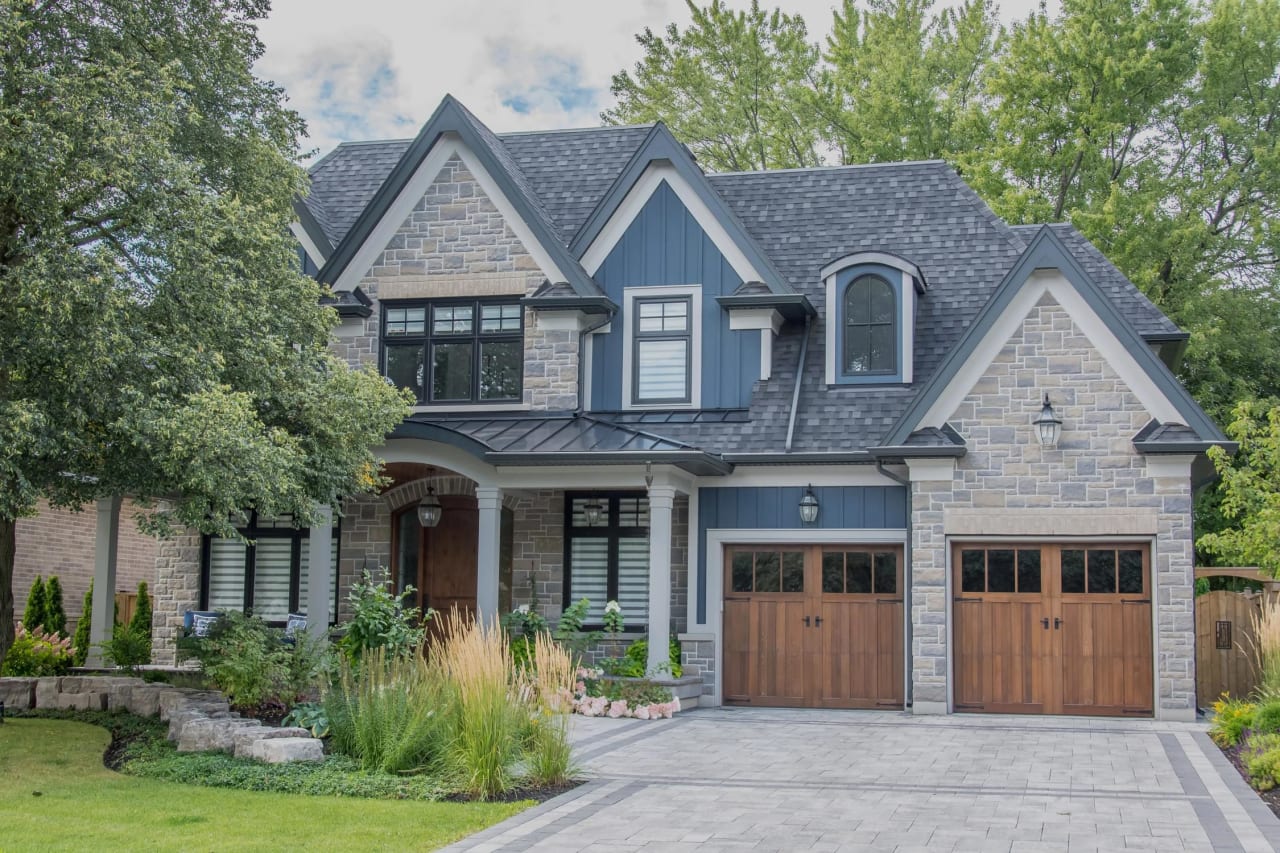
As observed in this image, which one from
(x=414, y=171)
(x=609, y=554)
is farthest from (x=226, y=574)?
(x=414, y=171)

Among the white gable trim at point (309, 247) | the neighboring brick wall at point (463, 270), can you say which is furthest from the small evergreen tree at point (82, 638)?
the white gable trim at point (309, 247)

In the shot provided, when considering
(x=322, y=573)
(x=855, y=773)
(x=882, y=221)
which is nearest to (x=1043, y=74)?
(x=882, y=221)

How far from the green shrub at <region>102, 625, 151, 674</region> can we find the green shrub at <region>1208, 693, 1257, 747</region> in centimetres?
1209

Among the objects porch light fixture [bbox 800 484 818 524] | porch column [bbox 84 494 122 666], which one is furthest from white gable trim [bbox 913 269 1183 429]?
porch column [bbox 84 494 122 666]

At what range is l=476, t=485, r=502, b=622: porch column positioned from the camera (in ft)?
55.2

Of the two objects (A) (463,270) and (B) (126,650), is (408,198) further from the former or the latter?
(B) (126,650)

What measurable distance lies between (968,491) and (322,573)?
7995mm

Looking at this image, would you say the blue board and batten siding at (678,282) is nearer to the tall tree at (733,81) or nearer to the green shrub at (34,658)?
the green shrub at (34,658)

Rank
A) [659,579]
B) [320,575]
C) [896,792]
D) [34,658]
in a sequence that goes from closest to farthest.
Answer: [896,792] → [659,579] → [320,575] → [34,658]

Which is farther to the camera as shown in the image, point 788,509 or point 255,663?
point 788,509

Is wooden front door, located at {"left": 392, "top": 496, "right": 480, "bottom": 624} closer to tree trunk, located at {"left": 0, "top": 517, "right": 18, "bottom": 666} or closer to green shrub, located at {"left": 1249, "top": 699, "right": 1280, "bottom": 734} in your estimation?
tree trunk, located at {"left": 0, "top": 517, "right": 18, "bottom": 666}

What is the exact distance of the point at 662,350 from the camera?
746 inches

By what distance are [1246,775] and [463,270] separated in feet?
39.2

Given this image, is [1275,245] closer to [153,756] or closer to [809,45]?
[809,45]
